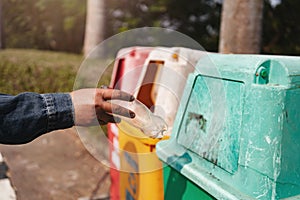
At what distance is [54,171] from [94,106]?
321cm

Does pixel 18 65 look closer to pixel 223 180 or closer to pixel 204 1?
pixel 204 1

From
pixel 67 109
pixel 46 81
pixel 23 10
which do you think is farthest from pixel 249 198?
pixel 23 10

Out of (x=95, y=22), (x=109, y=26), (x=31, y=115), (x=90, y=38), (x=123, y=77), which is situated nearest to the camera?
(x=31, y=115)

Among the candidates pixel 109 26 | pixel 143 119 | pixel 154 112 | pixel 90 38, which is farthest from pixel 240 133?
pixel 109 26

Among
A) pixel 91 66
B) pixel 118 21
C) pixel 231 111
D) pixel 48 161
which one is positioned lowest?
pixel 48 161

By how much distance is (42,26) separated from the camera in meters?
13.4

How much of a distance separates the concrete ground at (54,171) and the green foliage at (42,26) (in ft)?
21.7

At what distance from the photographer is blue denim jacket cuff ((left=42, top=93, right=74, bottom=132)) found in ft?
4.17

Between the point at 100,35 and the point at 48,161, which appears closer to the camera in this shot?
the point at 48,161

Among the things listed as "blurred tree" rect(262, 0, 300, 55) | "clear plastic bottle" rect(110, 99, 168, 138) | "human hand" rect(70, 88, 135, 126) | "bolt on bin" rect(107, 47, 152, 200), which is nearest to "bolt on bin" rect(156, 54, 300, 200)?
"clear plastic bottle" rect(110, 99, 168, 138)

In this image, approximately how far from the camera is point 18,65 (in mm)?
6617

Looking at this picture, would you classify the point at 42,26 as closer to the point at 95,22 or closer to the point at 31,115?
the point at 95,22

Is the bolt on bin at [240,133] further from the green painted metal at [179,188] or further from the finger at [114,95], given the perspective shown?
the finger at [114,95]

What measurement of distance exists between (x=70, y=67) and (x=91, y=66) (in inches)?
177
